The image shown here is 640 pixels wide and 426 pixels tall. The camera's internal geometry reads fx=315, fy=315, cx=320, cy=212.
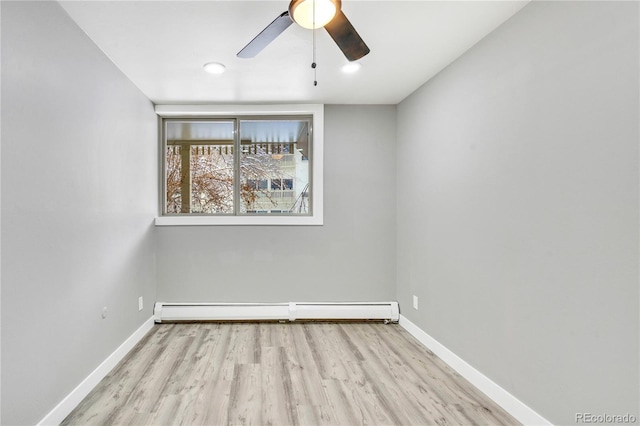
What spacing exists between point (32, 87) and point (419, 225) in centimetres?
295

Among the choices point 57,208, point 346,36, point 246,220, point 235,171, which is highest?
point 346,36

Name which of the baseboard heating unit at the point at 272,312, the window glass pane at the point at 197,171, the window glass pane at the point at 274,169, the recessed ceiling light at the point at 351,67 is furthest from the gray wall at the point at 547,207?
the window glass pane at the point at 197,171

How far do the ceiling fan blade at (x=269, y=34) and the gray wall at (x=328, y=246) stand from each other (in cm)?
186

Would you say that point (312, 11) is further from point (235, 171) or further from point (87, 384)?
point (87, 384)

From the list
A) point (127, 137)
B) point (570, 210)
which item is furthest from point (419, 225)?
point (127, 137)

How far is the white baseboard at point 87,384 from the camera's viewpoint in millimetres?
1764

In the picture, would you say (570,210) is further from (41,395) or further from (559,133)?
(41,395)

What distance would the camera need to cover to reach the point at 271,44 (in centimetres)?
224

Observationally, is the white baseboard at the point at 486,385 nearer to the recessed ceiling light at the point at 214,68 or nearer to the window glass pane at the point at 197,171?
the window glass pane at the point at 197,171

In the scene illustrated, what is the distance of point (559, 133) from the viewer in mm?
1604

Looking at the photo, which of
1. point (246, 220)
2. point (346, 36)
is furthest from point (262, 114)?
point (346, 36)

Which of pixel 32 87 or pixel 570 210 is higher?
pixel 32 87

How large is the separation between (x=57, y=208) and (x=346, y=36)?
1.89 metres

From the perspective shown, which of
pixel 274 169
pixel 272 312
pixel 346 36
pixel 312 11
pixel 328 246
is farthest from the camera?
pixel 274 169
